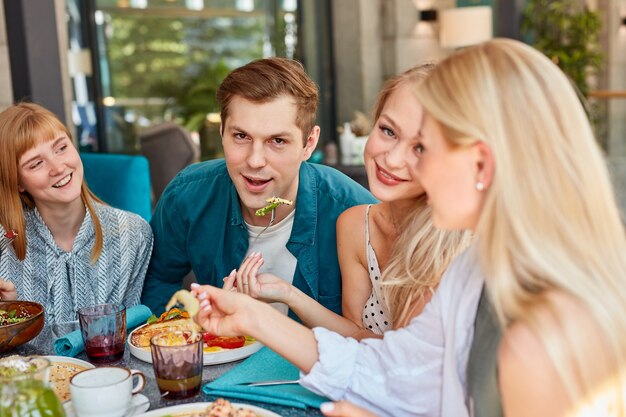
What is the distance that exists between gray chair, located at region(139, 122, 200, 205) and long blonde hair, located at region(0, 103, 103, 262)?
8.93 feet

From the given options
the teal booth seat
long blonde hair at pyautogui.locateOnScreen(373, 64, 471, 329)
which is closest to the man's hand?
long blonde hair at pyautogui.locateOnScreen(373, 64, 471, 329)

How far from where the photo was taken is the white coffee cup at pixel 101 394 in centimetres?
126

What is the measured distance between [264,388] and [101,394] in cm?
29

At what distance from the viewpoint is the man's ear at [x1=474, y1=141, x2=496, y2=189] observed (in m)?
1.09

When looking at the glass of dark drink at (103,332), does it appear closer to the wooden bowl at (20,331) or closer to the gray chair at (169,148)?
the wooden bowl at (20,331)

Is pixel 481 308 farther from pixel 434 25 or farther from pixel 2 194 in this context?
pixel 434 25

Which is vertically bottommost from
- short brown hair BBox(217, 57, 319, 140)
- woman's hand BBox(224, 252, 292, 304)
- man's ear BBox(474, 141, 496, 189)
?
woman's hand BBox(224, 252, 292, 304)

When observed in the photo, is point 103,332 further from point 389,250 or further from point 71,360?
point 389,250

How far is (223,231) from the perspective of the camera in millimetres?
2312

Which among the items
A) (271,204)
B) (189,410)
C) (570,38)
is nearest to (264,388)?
(189,410)

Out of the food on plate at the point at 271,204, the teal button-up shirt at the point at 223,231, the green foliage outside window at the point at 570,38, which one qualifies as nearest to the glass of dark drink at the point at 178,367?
the food on plate at the point at 271,204

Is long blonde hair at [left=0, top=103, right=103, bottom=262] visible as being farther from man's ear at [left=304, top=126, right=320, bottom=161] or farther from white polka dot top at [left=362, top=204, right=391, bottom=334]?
white polka dot top at [left=362, top=204, right=391, bottom=334]

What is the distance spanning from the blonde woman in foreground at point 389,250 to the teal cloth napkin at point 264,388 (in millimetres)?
230

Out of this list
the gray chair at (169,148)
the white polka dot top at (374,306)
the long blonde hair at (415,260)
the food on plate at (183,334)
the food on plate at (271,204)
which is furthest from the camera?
the gray chair at (169,148)
